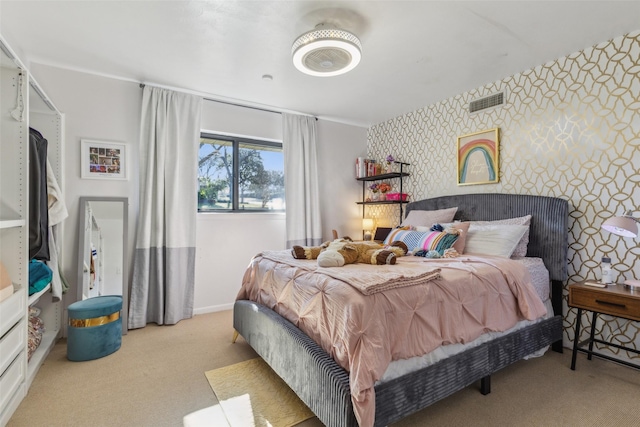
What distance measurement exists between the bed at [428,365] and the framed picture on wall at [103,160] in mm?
1849

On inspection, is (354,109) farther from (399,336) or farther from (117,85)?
(399,336)

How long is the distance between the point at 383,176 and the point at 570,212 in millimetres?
2071

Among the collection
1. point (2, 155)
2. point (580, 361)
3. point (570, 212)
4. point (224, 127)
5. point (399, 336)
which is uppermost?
point (224, 127)

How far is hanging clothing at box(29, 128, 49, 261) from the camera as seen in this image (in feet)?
6.91

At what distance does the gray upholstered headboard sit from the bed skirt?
54 cm

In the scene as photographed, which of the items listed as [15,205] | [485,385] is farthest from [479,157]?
[15,205]

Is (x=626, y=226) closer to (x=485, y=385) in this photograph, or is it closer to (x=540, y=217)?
(x=540, y=217)

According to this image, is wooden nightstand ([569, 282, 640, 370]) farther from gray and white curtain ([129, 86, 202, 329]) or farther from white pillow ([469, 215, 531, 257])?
gray and white curtain ([129, 86, 202, 329])

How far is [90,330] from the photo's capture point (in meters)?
2.34

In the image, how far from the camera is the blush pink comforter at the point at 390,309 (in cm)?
136

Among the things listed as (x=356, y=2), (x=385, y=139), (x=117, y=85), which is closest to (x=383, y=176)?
(x=385, y=139)

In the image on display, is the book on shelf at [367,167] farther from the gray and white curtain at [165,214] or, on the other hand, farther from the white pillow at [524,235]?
the gray and white curtain at [165,214]

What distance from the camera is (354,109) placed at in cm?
394

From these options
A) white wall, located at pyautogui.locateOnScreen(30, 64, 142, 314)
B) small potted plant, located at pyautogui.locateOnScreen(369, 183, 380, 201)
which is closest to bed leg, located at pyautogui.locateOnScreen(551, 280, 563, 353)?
small potted plant, located at pyautogui.locateOnScreen(369, 183, 380, 201)
